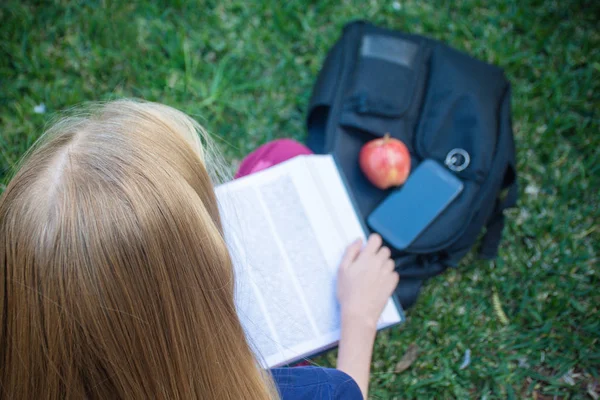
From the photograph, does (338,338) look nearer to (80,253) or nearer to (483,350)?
(483,350)

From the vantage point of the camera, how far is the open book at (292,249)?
1307 mm

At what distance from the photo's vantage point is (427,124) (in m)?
1.65

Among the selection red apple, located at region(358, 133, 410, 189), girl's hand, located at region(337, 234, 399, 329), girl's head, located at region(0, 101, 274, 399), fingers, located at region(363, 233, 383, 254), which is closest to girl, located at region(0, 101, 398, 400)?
girl's head, located at region(0, 101, 274, 399)

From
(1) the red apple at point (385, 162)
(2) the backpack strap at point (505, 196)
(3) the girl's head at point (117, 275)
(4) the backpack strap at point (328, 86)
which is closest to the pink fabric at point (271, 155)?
(4) the backpack strap at point (328, 86)

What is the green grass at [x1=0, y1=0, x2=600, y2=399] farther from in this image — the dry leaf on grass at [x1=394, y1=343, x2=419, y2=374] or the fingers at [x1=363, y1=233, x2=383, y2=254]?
the fingers at [x1=363, y1=233, x2=383, y2=254]

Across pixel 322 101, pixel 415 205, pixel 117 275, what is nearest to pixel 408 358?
pixel 415 205

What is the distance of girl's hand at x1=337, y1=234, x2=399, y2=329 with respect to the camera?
51.6 inches

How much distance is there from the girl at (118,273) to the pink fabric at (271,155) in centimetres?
54

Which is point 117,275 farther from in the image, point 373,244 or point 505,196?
point 505,196

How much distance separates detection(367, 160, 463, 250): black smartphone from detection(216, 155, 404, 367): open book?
0.45ft

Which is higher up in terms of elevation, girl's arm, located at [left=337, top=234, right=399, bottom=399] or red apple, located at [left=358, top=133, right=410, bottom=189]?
red apple, located at [left=358, top=133, right=410, bottom=189]

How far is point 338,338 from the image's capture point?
1334 mm

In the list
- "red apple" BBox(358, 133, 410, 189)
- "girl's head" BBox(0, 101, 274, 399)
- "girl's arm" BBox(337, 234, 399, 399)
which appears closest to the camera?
"girl's head" BBox(0, 101, 274, 399)

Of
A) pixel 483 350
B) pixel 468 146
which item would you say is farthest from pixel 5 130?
pixel 483 350
